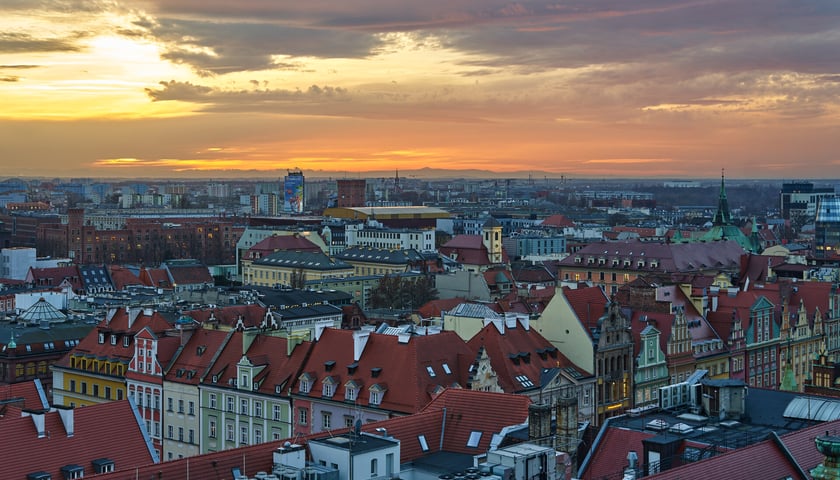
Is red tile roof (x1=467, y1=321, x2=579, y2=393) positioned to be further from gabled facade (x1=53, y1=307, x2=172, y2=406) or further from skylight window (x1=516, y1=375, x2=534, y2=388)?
gabled facade (x1=53, y1=307, x2=172, y2=406)

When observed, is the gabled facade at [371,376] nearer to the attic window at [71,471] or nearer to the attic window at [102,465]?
the attic window at [102,465]

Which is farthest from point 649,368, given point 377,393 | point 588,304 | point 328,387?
point 328,387

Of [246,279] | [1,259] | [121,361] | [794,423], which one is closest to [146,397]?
[121,361]

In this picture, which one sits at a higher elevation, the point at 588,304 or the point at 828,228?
the point at 588,304

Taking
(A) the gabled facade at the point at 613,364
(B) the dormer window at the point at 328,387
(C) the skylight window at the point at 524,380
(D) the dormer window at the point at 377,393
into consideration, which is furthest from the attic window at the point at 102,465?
(A) the gabled facade at the point at 613,364

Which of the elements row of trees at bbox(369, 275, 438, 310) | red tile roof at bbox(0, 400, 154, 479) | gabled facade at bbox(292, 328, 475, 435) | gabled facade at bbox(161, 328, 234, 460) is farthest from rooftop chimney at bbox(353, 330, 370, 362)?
row of trees at bbox(369, 275, 438, 310)

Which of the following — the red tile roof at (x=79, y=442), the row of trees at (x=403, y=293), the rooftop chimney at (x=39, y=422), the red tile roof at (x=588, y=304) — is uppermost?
the red tile roof at (x=588, y=304)

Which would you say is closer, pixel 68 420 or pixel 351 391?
pixel 68 420

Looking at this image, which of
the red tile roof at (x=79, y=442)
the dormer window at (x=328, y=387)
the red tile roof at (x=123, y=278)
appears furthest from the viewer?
the red tile roof at (x=123, y=278)

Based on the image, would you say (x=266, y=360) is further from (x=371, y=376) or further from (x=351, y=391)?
(x=371, y=376)

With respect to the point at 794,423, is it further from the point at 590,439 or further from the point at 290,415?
the point at 290,415
